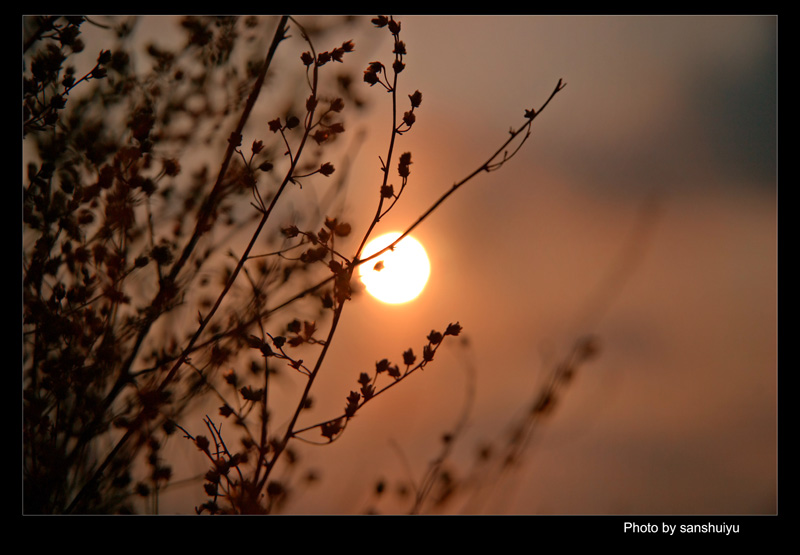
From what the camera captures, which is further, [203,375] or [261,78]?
[203,375]

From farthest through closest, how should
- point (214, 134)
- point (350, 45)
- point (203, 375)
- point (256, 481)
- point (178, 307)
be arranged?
point (214, 134)
point (178, 307)
point (203, 375)
point (350, 45)
point (256, 481)

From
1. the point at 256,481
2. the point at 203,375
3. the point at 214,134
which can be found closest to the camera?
the point at 256,481

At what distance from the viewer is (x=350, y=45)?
1830 mm

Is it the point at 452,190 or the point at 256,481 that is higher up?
the point at 452,190

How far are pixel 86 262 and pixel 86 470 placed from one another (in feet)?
2.39

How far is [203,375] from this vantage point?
1.96 metres

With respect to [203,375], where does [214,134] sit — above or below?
above
